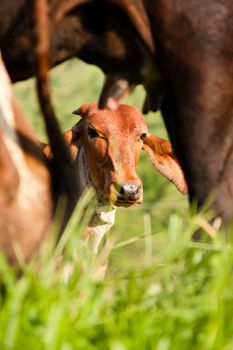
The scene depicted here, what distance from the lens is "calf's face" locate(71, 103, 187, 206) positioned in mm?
6223

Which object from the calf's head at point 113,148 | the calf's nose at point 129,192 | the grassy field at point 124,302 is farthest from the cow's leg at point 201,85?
the calf's head at point 113,148

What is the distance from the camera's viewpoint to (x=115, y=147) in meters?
6.34

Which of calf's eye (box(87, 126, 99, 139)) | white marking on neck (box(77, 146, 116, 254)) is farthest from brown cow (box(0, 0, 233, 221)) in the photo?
calf's eye (box(87, 126, 99, 139))

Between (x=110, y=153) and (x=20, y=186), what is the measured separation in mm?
3360

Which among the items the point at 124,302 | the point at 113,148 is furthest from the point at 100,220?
the point at 124,302

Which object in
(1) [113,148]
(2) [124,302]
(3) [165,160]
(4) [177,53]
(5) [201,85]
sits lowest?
(3) [165,160]

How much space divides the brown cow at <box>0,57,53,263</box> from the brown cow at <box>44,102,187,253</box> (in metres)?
2.71

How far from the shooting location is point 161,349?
8.84 ft

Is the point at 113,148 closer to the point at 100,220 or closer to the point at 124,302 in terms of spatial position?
the point at 100,220

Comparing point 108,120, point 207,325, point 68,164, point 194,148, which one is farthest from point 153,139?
point 207,325

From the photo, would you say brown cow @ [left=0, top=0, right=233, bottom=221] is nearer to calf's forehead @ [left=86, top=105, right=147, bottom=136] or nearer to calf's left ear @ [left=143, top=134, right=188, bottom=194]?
calf's left ear @ [left=143, top=134, right=188, bottom=194]

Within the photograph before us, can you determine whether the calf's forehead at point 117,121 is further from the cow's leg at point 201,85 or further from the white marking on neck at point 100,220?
the cow's leg at point 201,85

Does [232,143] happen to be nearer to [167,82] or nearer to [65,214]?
[167,82]

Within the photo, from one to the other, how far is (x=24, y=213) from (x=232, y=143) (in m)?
1.40
